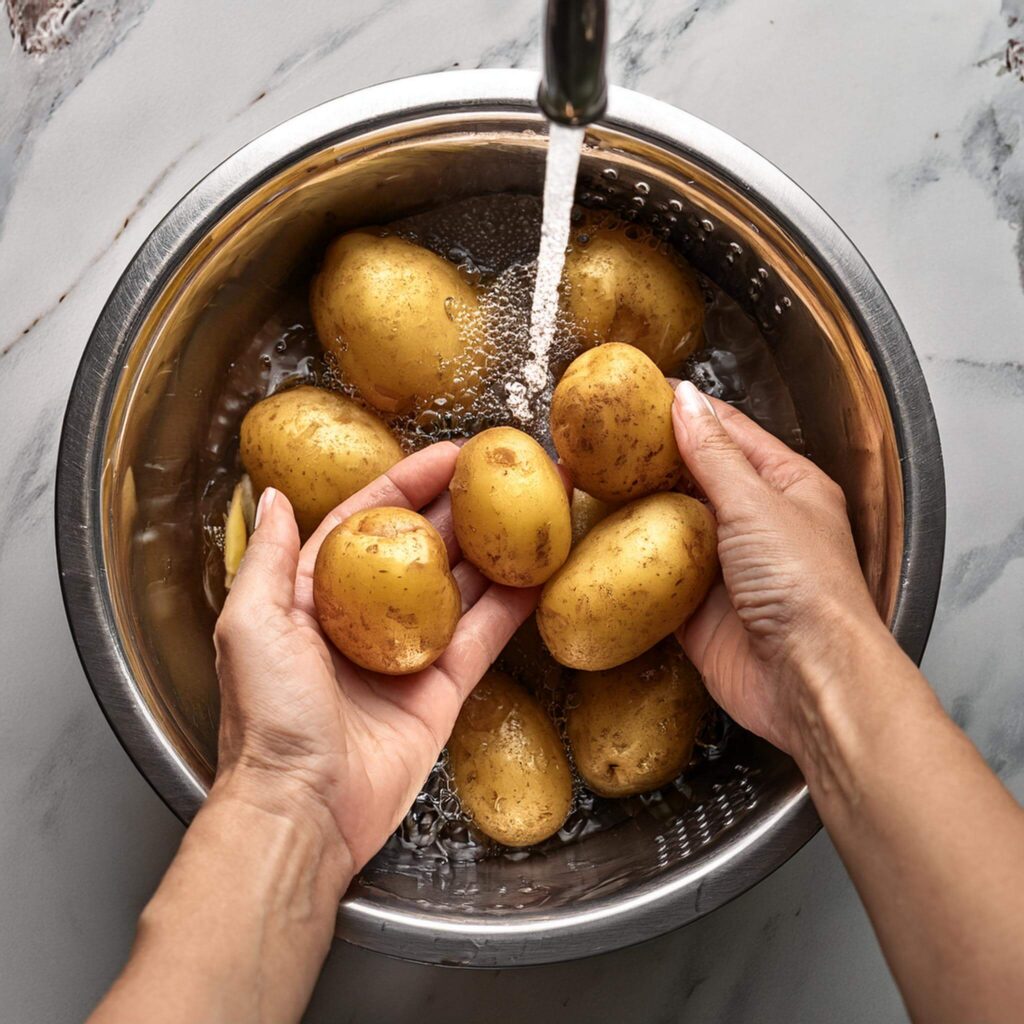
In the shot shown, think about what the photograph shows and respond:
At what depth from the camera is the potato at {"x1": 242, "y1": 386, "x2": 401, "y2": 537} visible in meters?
0.81

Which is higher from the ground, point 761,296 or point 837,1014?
point 761,296

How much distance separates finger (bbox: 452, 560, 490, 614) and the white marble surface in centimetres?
35

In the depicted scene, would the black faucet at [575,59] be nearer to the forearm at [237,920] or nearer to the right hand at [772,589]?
the right hand at [772,589]

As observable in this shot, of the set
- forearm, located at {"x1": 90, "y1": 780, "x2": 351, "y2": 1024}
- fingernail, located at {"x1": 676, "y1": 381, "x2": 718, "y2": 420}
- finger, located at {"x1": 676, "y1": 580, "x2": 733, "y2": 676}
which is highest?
fingernail, located at {"x1": 676, "y1": 381, "x2": 718, "y2": 420}

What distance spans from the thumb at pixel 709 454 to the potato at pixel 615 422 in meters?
0.01

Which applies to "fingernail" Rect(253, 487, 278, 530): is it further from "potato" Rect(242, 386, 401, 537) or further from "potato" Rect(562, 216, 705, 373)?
"potato" Rect(562, 216, 705, 373)

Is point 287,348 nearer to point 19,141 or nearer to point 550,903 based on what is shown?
point 19,141

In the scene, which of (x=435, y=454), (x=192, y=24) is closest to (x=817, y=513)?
(x=435, y=454)

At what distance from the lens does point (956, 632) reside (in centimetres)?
91

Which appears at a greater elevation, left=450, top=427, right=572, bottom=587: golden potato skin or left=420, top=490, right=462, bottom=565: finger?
left=450, top=427, right=572, bottom=587: golden potato skin

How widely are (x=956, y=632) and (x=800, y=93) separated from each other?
519 mm

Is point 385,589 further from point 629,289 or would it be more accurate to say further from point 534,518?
point 629,289

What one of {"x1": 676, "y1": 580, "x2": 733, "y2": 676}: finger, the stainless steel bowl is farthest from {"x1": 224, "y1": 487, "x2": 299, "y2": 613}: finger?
{"x1": 676, "y1": 580, "x2": 733, "y2": 676}: finger

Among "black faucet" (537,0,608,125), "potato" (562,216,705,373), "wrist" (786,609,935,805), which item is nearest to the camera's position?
"black faucet" (537,0,608,125)
